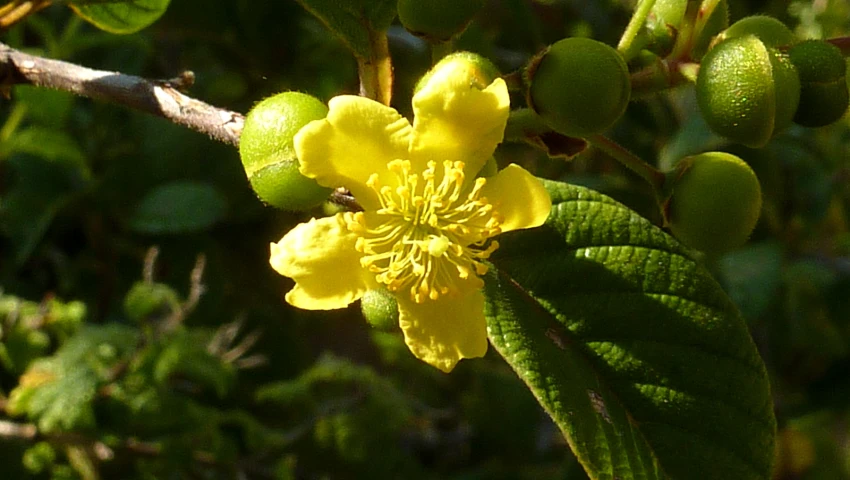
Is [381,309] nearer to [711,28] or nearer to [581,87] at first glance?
[581,87]

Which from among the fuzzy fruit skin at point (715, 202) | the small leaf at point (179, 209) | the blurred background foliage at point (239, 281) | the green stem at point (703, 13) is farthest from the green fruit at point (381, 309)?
the small leaf at point (179, 209)

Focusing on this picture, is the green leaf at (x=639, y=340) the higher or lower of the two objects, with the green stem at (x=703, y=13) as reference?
lower

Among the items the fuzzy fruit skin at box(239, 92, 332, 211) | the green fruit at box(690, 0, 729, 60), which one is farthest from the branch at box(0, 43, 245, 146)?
the green fruit at box(690, 0, 729, 60)

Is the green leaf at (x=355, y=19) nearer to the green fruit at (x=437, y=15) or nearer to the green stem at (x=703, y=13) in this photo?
the green fruit at (x=437, y=15)

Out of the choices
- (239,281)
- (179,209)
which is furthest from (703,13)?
(239,281)

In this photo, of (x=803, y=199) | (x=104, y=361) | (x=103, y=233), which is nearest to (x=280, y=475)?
(x=104, y=361)
